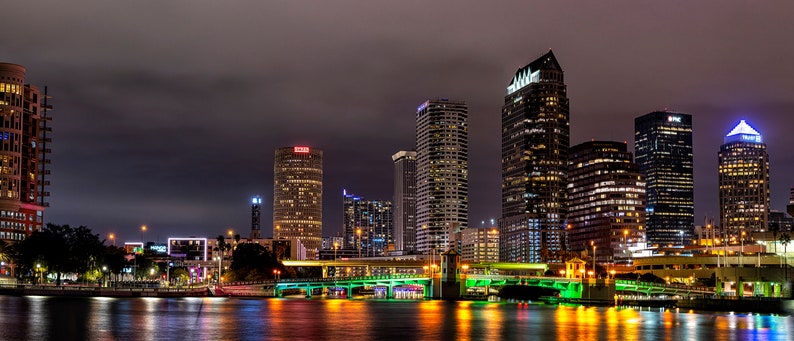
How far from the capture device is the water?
99.7 m

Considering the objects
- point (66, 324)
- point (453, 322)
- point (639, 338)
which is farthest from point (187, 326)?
point (639, 338)

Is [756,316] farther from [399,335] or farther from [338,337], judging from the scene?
[338,337]

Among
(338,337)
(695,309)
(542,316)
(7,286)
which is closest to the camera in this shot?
(338,337)

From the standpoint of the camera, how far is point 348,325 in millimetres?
118188

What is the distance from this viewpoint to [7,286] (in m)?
192

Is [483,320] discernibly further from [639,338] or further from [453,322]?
[639,338]

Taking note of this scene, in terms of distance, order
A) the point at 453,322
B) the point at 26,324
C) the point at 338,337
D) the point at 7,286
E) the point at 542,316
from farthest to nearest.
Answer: the point at 7,286
the point at 542,316
the point at 453,322
the point at 26,324
the point at 338,337

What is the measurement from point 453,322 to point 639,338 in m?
31.6

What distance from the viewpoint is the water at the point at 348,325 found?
9969cm

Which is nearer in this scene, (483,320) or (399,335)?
(399,335)

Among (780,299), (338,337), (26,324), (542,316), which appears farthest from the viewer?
(780,299)

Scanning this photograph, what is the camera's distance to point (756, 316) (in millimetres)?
149750

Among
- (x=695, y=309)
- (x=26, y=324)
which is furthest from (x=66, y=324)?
(x=695, y=309)

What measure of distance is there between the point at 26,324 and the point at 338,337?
3800cm
